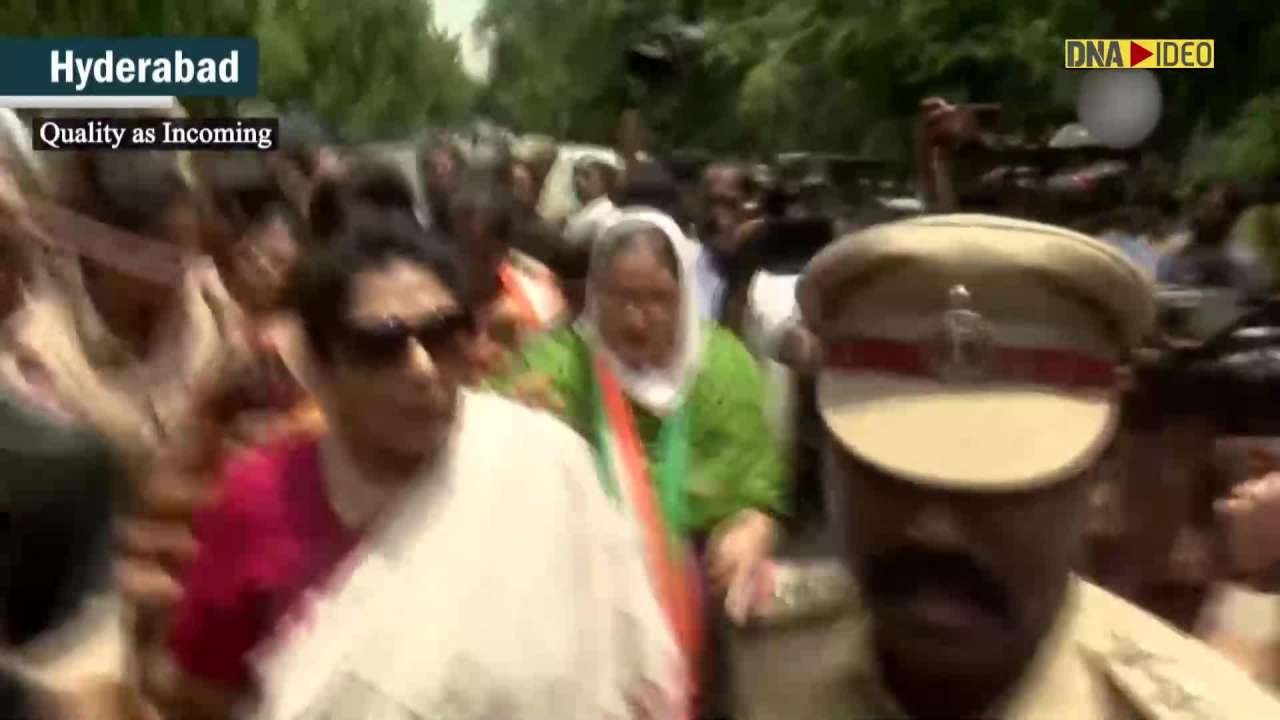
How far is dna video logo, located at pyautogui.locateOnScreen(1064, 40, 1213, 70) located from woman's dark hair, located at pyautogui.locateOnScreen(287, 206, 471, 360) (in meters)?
0.33

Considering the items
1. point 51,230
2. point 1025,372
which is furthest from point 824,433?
point 51,230

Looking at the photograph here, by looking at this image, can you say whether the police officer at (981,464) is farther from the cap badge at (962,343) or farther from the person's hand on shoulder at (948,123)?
the person's hand on shoulder at (948,123)

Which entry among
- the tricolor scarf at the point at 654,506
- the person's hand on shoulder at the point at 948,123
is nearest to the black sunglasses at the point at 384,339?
the tricolor scarf at the point at 654,506

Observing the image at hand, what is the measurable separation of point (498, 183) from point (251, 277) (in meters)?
0.13

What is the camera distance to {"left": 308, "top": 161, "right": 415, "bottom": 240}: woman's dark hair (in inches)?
26.4

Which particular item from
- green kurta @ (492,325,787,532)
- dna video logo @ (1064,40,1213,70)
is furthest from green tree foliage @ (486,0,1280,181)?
green kurta @ (492,325,787,532)

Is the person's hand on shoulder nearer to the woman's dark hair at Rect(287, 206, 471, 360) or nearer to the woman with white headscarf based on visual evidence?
the woman with white headscarf

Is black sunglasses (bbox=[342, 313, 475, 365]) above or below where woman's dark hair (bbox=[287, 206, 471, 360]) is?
below

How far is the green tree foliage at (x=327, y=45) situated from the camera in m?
0.71

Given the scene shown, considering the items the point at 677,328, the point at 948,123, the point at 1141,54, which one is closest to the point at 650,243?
the point at 677,328

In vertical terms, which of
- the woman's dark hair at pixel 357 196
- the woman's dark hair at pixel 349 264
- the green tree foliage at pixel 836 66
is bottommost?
the woman's dark hair at pixel 349 264

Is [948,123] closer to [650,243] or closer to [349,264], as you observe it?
[650,243]

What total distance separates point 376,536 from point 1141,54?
1.47ft

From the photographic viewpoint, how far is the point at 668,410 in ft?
2.43
